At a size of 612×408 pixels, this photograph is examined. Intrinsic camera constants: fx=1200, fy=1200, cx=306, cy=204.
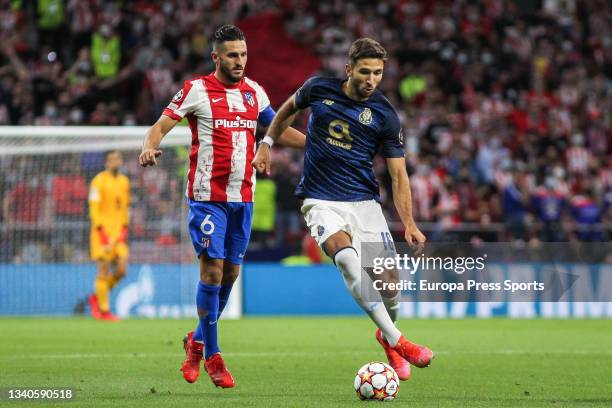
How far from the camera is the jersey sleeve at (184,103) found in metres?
8.33

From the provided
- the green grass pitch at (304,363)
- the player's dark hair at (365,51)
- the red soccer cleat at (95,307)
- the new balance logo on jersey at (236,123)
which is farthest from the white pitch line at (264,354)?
the red soccer cleat at (95,307)

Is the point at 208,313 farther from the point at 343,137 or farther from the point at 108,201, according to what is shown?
the point at 108,201

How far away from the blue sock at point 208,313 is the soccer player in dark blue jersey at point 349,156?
2.72 ft

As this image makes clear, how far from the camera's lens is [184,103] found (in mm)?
8352

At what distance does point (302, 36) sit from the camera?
24328 mm

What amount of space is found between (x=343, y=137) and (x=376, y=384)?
6.06 ft

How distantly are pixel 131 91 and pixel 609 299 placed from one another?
32.1 ft

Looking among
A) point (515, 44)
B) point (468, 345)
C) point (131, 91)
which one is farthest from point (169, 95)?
point (468, 345)

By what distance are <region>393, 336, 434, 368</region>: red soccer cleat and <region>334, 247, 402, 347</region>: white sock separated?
72 mm

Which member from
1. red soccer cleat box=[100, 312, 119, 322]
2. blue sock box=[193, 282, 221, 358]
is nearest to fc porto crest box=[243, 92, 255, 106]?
blue sock box=[193, 282, 221, 358]

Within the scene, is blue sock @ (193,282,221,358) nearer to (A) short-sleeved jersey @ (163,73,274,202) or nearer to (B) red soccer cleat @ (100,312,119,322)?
(A) short-sleeved jersey @ (163,73,274,202)

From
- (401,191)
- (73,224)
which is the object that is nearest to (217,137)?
(401,191)

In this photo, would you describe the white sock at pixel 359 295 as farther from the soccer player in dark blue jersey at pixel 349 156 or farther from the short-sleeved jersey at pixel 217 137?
the short-sleeved jersey at pixel 217 137

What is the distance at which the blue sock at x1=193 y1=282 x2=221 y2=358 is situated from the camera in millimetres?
8266
